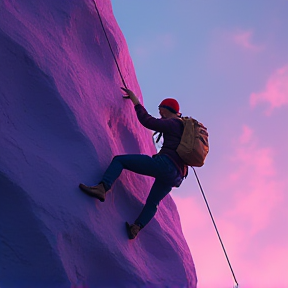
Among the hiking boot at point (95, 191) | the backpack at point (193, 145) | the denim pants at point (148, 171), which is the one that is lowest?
the hiking boot at point (95, 191)

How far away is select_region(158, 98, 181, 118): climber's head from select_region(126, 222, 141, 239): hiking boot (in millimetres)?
1079

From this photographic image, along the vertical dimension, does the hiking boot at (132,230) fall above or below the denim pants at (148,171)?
below

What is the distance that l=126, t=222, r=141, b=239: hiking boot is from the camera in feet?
13.1

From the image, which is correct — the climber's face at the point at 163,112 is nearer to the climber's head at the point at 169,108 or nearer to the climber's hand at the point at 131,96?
the climber's head at the point at 169,108

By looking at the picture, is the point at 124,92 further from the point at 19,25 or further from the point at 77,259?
the point at 77,259

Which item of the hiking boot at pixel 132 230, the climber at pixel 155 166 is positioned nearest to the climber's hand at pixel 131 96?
the climber at pixel 155 166

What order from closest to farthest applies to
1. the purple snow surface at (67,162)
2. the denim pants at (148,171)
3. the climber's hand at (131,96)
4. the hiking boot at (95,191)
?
the purple snow surface at (67,162) < the hiking boot at (95,191) < the denim pants at (148,171) < the climber's hand at (131,96)

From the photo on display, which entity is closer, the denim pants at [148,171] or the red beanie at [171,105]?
the denim pants at [148,171]

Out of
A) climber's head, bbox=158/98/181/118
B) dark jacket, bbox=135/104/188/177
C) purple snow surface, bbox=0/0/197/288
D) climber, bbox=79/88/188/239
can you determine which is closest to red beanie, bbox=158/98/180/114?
climber's head, bbox=158/98/181/118

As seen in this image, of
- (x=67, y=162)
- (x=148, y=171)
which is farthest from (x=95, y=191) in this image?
(x=148, y=171)

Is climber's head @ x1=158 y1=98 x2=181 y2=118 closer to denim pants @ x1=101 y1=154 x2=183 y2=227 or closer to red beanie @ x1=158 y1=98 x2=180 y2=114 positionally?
red beanie @ x1=158 y1=98 x2=180 y2=114

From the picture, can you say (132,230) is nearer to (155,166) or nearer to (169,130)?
(155,166)

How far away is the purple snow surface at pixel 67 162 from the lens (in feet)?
10.5

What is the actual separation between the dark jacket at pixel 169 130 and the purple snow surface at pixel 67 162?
40 centimetres
